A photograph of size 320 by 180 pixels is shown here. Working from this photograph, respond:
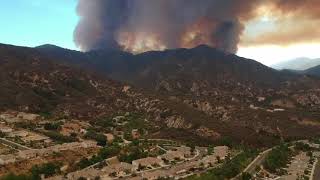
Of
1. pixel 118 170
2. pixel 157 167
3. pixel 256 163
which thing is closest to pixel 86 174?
pixel 118 170

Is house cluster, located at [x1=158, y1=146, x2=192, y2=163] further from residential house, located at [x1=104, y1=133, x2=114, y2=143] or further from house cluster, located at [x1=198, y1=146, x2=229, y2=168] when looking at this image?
residential house, located at [x1=104, y1=133, x2=114, y2=143]

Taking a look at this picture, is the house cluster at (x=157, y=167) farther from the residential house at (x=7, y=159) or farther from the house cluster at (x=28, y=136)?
the house cluster at (x=28, y=136)

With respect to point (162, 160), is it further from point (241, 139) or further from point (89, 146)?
point (241, 139)

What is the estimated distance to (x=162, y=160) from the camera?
137 m

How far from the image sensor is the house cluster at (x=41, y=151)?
123 metres

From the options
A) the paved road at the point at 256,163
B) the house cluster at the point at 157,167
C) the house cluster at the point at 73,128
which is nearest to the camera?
the house cluster at the point at 157,167

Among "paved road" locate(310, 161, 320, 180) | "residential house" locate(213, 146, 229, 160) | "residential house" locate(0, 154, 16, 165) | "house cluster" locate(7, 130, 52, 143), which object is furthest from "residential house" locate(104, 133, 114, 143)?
"paved road" locate(310, 161, 320, 180)

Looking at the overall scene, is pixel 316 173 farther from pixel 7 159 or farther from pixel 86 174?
pixel 7 159

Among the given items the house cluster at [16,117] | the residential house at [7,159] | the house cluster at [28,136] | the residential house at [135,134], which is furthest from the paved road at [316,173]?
the house cluster at [16,117]

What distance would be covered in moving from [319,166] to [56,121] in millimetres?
85891

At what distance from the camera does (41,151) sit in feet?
439

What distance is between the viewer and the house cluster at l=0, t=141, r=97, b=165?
123m

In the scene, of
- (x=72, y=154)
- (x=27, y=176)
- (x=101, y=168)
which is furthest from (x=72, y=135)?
(x=27, y=176)

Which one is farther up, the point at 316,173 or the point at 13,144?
the point at 13,144
